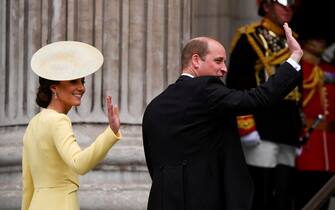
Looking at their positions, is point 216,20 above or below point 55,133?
below

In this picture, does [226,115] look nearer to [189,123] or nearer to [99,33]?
[189,123]

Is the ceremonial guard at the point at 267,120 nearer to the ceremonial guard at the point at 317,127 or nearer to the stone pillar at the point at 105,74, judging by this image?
the ceremonial guard at the point at 317,127

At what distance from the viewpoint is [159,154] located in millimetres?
7887

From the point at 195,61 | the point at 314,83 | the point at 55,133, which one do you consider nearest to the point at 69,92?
the point at 55,133

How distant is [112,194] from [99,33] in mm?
1136

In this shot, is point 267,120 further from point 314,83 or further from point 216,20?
point 216,20

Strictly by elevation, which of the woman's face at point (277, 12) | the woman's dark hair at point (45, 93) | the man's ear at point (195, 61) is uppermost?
the man's ear at point (195, 61)

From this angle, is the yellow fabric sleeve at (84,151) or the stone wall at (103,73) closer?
the yellow fabric sleeve at (84,151)

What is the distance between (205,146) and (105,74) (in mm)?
2352

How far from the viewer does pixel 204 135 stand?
304 inches

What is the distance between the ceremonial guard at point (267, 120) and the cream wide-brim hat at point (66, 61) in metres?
4.10

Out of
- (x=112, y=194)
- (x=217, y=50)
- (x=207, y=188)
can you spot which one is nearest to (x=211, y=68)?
(x=217, y=50)

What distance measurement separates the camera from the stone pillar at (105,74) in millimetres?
9867

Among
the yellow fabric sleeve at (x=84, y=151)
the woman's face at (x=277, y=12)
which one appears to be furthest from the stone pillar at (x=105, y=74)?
the yellow fabric sleeve at (x=84, y=151)
